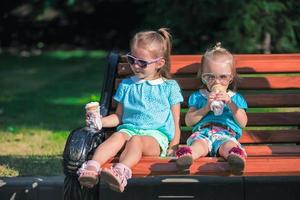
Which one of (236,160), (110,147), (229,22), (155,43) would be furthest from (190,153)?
(229,22)

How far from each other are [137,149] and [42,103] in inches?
208

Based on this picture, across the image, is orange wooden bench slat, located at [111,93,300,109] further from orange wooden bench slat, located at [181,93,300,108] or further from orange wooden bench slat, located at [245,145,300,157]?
orange wooden bench slat, located at [245,145,300,157]

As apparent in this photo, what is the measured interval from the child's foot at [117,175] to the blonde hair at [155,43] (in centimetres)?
90

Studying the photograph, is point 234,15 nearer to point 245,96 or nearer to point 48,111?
point 48,111

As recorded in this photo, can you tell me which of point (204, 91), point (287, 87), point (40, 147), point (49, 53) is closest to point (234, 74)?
point (204, 91)

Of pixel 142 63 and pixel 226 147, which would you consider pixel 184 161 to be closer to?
pixel 226 147

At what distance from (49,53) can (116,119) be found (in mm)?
12038

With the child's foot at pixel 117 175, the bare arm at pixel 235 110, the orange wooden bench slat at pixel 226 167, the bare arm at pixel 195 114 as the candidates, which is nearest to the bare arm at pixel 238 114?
the bare arm at pixel 235 110

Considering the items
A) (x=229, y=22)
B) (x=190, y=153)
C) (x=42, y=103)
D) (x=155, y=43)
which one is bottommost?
(x=190, y=153)

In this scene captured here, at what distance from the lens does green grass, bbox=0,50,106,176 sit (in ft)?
19.3

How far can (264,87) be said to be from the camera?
503cm

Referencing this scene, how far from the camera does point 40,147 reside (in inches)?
253

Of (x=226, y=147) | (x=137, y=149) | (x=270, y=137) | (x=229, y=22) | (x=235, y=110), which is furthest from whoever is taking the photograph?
(x=229, y=22)

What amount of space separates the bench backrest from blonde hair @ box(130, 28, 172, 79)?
0.38 meters
